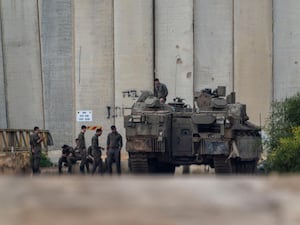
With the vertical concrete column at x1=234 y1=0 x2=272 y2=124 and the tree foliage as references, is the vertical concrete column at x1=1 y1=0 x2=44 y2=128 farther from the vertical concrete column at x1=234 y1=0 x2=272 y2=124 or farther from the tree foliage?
the tree foliage

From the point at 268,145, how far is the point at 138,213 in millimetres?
13493

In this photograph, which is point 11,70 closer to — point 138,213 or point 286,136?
point 286,136

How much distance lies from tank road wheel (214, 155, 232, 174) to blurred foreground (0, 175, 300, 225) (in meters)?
14.5

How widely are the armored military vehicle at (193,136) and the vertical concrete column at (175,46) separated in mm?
9065

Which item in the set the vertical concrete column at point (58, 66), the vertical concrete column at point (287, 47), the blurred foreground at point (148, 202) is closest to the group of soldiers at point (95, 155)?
the vertical concrete column at point (58, 66)

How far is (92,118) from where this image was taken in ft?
94.8

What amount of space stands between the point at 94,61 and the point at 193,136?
1152 centimetres

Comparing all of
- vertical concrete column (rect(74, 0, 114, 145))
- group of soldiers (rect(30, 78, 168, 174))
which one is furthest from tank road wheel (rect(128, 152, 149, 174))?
vertical concrete column (rect(74, 0, 114, 145))

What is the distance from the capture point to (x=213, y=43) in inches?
1125

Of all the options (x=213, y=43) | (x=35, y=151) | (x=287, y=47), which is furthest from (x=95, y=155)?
(x=287, y=47)

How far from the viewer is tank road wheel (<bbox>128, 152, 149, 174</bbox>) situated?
1825cm

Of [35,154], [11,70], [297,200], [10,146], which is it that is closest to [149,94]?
[35,154]

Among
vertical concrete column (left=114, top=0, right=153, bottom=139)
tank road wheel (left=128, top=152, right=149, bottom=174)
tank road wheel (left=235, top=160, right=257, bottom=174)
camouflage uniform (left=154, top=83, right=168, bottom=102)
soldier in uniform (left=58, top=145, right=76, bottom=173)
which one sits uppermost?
vertical concrete column (left=114, top=0, right=153, bottom=139)

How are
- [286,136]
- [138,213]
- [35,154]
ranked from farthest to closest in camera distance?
[35,154], [286,136], [138,213]
